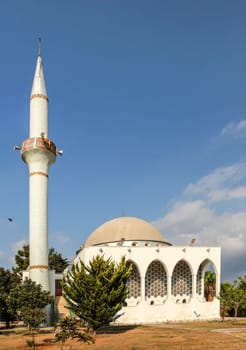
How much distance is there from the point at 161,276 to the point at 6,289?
15956 millimetres

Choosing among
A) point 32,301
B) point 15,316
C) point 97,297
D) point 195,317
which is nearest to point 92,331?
point 97,297

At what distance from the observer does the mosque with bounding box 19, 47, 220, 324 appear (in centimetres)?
3672

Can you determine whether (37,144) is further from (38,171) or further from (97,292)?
(97,292)

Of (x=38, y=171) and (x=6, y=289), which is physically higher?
(x=38, y=171)

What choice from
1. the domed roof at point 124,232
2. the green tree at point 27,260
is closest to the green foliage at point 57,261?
the green tree at point 27,260

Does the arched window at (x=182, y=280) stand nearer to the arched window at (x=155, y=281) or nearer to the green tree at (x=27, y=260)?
the arched window at (x=155, y=281)

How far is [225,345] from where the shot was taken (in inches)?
859

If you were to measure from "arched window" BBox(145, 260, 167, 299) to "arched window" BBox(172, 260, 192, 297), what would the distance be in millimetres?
1050

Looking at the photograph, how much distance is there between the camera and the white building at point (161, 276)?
38875 millimetres

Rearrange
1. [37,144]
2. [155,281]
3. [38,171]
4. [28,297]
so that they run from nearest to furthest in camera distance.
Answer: [28,297], [38,171], [37,144], [155,281]

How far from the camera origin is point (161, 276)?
42.0 m

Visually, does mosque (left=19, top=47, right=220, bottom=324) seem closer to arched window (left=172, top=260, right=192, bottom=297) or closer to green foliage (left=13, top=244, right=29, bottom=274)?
arched window (left=172, top=260, right=192, bottom=297)

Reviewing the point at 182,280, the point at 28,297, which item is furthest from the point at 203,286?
the point at 28,297

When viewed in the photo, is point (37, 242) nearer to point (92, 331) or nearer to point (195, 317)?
point (92, 331)
